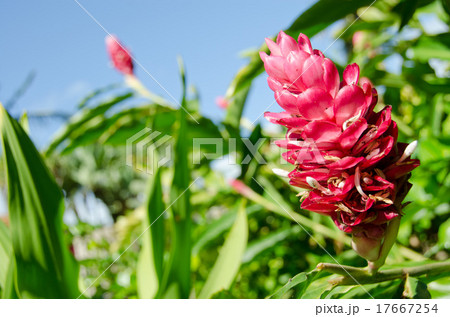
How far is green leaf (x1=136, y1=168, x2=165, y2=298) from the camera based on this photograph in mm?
747

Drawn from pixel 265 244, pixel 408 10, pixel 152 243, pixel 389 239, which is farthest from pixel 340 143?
pixel 265 244

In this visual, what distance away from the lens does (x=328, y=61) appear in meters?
0.37

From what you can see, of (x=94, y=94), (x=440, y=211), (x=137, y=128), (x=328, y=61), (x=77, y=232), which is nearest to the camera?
(x=328, y=61)

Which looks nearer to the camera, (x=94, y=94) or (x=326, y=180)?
(x=326, y=180)

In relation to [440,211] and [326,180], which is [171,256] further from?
[440,211]

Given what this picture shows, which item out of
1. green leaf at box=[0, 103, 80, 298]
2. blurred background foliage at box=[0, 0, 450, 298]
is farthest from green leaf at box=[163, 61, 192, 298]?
green leaf at box=[0, 103, 80, 298]

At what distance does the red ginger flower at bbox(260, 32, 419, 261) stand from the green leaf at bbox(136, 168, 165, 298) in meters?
0.39

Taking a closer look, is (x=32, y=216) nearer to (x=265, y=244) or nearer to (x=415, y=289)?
(x=415, y=289)

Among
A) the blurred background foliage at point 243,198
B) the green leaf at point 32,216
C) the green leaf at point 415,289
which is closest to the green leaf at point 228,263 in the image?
the blurred background foliage at point 243,198

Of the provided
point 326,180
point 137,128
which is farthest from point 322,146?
point 137,128

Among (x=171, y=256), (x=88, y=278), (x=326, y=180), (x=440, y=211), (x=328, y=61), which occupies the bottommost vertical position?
(x=440, y=211)

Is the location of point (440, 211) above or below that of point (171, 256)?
below

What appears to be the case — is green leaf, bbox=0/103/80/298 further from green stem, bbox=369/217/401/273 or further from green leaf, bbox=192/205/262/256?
green leaf, bbox=192/205/262/256
